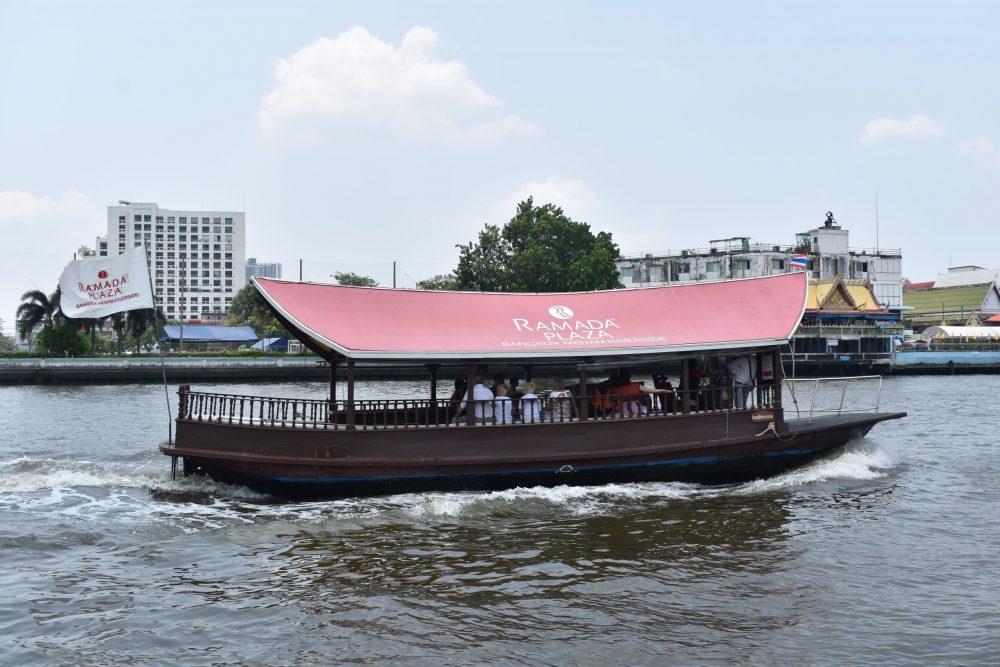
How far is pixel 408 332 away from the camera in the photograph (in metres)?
12.8

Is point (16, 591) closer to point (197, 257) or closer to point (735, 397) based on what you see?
point (735, 397)

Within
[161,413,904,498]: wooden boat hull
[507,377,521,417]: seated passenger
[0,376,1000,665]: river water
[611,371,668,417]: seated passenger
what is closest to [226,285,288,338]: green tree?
[507,377,521,417]: seated passenger

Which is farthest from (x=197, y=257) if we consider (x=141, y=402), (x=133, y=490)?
(x=133, y=490)

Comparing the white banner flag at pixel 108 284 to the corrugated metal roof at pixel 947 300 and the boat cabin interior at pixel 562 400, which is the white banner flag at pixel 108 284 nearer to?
the boat cabin interior at pixel 562 400

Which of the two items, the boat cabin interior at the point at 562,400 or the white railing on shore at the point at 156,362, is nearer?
the boat cabin interior at the point at 562,400

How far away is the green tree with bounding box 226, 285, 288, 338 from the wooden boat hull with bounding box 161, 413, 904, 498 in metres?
50.4

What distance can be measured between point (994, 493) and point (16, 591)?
14485mm

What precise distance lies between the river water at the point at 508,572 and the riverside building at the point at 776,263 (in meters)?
51.3

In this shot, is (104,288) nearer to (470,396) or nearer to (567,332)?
(470,396)

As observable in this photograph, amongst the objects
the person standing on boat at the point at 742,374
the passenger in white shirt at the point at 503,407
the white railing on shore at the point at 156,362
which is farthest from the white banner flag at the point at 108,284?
the white railing on shore at the point at 156,362

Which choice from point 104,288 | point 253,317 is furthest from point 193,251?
point 104,288

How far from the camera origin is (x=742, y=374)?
14.3 meters

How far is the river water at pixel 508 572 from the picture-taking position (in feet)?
24.6

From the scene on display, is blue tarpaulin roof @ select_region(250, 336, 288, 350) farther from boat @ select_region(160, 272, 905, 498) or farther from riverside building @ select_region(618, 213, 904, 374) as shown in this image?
boat @ select_region(160, 272, 905, 498)
